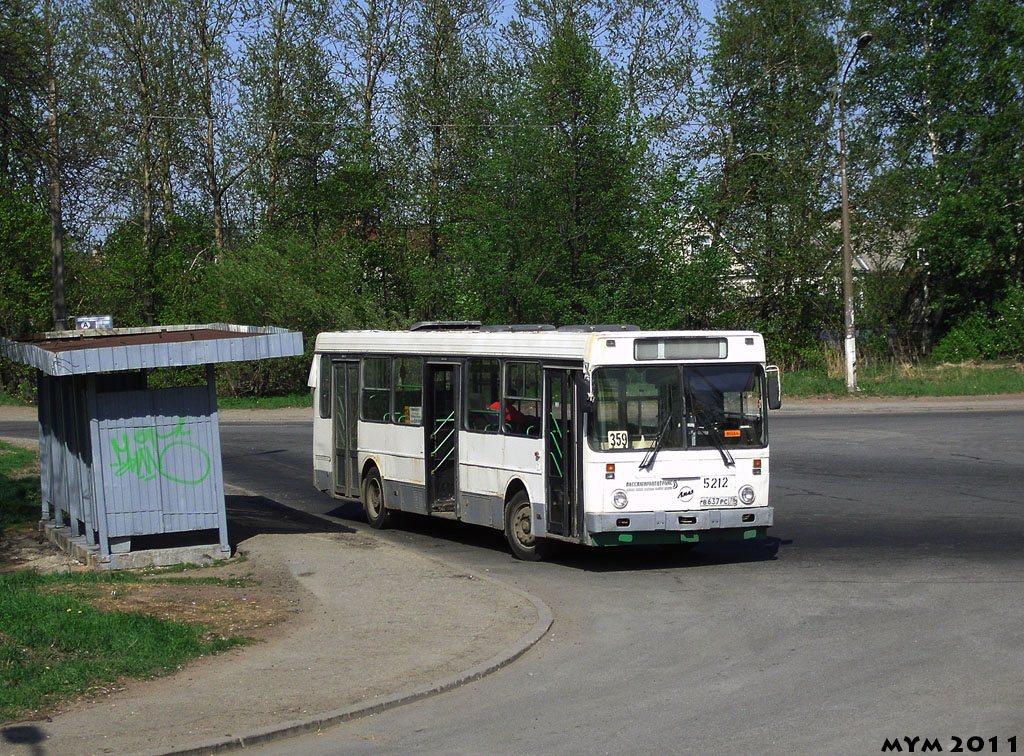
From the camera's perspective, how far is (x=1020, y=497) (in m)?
17.9

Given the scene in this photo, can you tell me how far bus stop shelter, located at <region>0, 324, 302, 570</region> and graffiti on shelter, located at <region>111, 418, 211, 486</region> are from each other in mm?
11

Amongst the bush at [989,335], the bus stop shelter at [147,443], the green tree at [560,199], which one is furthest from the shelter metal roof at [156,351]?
the bush at [989,335]

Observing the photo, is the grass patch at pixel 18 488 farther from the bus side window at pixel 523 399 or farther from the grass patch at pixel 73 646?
the bus side window at pixel 523 399

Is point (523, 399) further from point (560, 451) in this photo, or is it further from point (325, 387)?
point (325, 387)

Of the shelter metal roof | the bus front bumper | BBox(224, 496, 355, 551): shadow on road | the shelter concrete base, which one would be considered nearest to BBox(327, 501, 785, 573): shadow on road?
the bus front bumper

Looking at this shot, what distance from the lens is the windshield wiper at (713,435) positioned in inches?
538

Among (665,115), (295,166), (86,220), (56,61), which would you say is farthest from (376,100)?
(56,61)

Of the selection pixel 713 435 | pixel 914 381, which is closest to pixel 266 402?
pixel 914 381

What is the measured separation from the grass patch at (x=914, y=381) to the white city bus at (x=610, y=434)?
25.2m

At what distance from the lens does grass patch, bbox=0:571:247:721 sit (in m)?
8.43

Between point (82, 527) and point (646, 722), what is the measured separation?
9.74m

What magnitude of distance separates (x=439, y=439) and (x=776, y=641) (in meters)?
7.33

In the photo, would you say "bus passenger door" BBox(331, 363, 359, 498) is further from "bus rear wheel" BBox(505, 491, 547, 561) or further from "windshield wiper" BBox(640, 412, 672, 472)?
"windshield wiper" BBox(640, 412, 672, 472)

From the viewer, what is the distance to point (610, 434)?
13.4 metres
